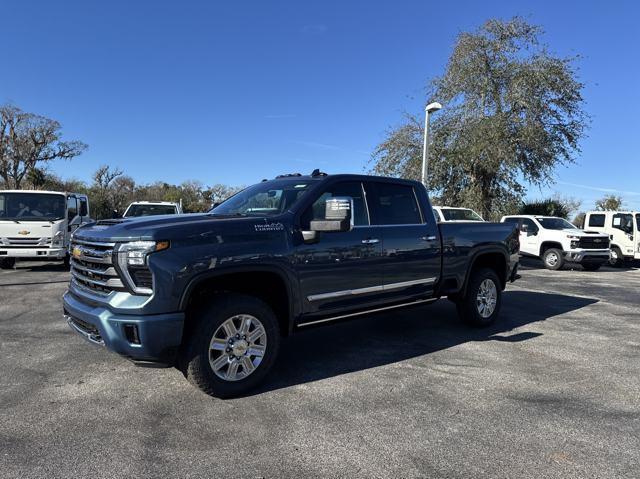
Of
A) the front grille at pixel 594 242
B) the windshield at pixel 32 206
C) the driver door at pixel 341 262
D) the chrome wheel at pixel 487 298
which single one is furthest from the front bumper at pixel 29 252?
the front grille at pixel 594 242

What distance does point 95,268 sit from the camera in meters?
3.99

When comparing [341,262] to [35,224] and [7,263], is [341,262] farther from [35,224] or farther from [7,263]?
[7,263]

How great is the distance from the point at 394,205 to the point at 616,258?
50.6 feet

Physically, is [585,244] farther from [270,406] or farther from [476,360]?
[270,406]

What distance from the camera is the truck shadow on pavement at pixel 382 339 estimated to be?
4828 mm

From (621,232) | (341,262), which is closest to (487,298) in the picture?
(341,262)

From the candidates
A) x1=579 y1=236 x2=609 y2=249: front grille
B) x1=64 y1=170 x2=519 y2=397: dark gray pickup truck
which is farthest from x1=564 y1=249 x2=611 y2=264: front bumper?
x1=64 y1=170 x2=519 y2=397: dark gray pickup truck

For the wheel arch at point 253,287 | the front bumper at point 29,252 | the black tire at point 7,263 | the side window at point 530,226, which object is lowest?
the black tire at point 7,263

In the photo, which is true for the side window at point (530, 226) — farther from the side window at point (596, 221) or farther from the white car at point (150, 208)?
the white car at point (150, 208)

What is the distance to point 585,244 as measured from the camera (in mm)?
14969

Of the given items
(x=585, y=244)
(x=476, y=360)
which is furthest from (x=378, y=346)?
(x=585, y=244)

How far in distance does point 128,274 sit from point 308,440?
183cm

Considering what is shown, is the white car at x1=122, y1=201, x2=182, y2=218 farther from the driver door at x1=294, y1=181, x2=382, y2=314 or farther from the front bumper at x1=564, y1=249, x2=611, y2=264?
the front bumper at x1=564, y1=249, x2=611, y2=264

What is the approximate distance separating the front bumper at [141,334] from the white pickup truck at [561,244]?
43.4 ft
